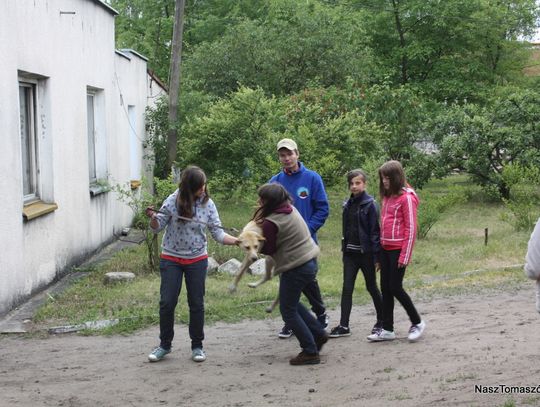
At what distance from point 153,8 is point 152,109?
20.2 m

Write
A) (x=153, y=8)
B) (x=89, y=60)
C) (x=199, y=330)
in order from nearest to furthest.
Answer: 1. (x=199, y=330)
2. (x=89, y=60)
3. (x=153, y=8)

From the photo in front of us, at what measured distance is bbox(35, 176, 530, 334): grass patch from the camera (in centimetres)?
835

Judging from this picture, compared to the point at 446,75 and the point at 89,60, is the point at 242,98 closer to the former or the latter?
the point at 89,60

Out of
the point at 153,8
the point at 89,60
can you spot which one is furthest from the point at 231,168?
the point at 153,8

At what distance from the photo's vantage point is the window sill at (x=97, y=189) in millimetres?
12309

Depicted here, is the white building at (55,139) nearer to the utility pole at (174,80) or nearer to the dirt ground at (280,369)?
the dirt ground at (280,369)

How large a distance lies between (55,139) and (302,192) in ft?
15.0

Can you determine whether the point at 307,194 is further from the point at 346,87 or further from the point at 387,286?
the point at 346,87

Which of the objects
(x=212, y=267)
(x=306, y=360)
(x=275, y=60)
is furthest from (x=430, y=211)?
(x=275, y=60)

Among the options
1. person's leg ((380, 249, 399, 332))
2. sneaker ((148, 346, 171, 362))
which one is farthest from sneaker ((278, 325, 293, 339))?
sneaker ((148, 346, 171, 362))

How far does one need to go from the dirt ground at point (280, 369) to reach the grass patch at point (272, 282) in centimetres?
63

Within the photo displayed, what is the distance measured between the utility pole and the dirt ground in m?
10.2

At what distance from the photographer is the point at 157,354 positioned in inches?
255

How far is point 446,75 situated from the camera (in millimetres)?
34312
